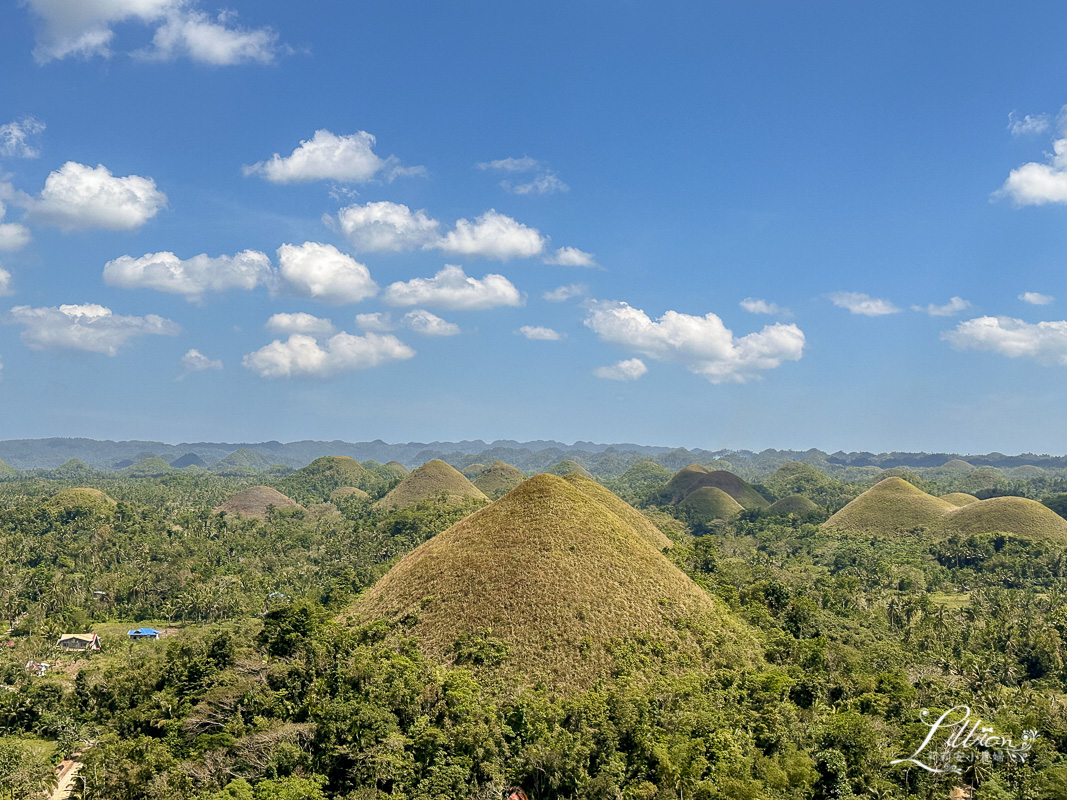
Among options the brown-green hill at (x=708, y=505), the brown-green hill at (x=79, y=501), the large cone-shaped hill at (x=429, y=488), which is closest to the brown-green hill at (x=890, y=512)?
the brown-green hill at (x=708, y=505)

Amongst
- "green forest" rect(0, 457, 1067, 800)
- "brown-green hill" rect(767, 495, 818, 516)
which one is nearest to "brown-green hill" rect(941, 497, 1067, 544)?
"green forest" rect(0, 457, 1067, 800)

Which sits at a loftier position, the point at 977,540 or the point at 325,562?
the point at 977,540

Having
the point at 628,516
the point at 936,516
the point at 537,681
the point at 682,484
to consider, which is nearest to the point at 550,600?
the point at 537,681

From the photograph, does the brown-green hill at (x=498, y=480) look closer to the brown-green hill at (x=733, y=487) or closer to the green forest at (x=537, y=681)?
the brown-green hill at (x=733, y=487)

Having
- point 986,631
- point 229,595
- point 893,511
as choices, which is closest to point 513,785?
point 986,631

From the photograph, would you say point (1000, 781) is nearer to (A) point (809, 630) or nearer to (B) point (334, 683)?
(A) point (809, 630)
